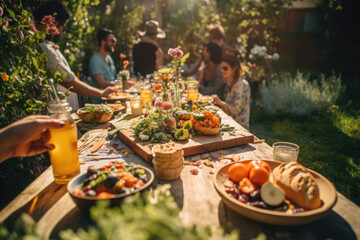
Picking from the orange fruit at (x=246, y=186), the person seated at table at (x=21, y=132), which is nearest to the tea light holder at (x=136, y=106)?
the person seated at table at (x=21, y=132)

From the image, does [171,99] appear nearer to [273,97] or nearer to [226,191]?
[226,191]

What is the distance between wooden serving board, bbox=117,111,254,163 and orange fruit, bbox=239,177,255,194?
61cm

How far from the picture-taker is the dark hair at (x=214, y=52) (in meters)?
4.82

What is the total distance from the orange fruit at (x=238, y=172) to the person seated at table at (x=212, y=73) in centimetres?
342

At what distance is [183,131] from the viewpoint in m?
1.94

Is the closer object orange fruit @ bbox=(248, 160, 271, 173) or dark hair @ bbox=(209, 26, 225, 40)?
orange fruit @ bbox=(248, 160, 271, 173)

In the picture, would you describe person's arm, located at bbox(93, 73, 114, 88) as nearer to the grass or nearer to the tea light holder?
the tea light holder

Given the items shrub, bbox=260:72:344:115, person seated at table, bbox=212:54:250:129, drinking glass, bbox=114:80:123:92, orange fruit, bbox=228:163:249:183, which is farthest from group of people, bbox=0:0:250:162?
shrub, bbox=260:72:344:115

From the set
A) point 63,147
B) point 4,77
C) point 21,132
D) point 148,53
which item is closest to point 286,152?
point 63,147

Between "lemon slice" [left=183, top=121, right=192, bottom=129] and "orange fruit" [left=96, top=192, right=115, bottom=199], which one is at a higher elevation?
"orange fruit" [left=96, top=192, right=115, bottom=199]

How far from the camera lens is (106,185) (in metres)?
1.13

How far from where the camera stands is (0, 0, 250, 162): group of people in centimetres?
119

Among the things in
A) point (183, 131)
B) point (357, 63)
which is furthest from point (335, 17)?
point (183, 131)

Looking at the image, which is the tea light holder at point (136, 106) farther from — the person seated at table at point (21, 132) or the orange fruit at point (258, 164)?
the orange fruit at point (258, 164)
